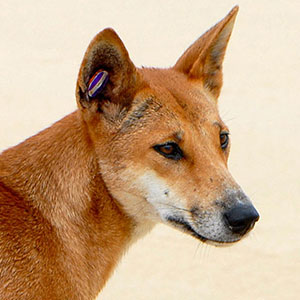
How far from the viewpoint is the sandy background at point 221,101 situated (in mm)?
10375

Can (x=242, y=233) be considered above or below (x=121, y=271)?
above

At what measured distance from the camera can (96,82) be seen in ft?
18.1

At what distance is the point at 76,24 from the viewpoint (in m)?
18.9

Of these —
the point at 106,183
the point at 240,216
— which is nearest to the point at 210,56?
the point at 106,183

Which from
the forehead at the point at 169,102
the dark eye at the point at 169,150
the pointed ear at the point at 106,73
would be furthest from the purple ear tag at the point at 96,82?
the dark eye at the point at 169,150

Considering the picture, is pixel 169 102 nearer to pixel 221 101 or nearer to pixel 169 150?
pixel 169 150

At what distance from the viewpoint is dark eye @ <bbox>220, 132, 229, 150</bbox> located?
19.1 ft

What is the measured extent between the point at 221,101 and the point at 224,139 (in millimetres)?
9351

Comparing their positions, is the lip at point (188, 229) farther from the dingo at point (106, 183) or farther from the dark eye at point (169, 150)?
the dark eye at point (169, 150)

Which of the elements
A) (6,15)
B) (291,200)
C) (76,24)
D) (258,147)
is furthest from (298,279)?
(6,15)

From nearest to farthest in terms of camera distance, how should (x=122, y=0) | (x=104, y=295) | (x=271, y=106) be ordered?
(x=104, y=295)
(x=271, y=106)
(x=122, y=0)

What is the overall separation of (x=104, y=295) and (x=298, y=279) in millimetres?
2612

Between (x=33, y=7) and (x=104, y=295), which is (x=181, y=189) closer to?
(x=104, y=295)

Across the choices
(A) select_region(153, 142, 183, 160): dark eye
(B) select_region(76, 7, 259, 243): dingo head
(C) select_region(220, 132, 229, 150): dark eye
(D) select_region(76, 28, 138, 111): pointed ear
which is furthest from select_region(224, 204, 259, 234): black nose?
(D) select_region(76, 28, 138, 111): pointed ear
